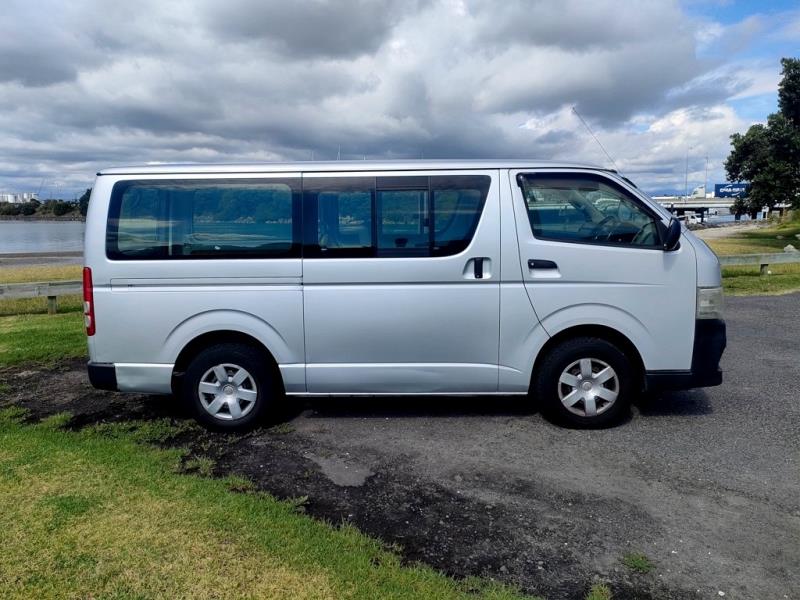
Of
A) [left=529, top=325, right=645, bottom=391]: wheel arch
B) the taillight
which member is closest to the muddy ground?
[left=529, top=325, right=645, bottom=391]: wheel arch

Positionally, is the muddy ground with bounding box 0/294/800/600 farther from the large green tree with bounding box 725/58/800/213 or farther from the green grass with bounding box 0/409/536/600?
the large green tree with bounding box 725/58/800/213

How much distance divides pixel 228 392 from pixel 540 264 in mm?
2756

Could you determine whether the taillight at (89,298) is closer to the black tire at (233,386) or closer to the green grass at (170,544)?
the black tire at (233,386)

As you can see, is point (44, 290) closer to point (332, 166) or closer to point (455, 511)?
point (332, 166)

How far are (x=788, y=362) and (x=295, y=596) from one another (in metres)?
6.47

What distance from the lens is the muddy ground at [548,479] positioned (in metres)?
3.02

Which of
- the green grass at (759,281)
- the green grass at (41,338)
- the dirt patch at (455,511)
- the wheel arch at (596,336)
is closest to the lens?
the dirt patch at (455,511)

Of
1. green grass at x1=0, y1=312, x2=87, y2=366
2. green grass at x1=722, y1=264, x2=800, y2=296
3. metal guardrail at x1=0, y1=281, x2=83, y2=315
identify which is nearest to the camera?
green grass at x1=0, y1=312, x2=87, y2=366

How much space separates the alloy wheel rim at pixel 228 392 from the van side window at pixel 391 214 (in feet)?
3.87

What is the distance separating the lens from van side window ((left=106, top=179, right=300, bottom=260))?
469 centimetres

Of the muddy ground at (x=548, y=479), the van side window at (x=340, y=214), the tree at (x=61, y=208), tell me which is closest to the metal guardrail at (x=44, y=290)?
the muddy ground at (x=548, y=479)

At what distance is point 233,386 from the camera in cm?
484

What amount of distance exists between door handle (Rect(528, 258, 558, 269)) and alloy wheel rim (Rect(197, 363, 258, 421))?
2.45m

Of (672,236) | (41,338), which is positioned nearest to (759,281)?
(672,236)
